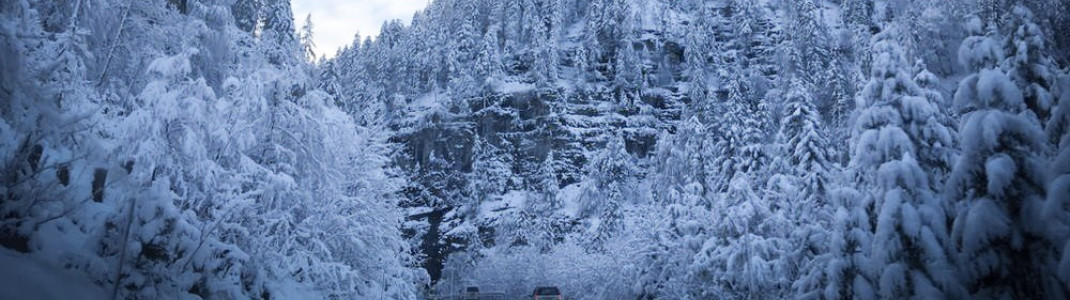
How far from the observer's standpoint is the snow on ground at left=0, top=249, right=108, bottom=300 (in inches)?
228

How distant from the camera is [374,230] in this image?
814 inches

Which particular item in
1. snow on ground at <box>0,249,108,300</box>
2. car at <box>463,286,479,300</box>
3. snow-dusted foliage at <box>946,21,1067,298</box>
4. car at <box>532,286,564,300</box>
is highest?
snow-dusted foliage at <box>946,21,1067,298</box>

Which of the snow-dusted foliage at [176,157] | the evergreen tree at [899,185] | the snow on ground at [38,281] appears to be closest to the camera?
the snow on ground at [38,281]

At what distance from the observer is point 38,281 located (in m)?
6.20

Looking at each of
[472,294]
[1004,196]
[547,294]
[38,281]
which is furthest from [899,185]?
[472,294]

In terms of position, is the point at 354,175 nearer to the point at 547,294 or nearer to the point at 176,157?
the point at 176,157

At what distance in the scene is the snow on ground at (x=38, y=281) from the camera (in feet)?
19.0

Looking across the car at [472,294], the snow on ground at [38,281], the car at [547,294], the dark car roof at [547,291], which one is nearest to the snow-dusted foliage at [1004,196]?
the snow on ground at [38,281]

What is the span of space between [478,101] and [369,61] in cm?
2344

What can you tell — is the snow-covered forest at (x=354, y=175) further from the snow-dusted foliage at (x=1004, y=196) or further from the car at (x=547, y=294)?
the car at (x=547, y=294)

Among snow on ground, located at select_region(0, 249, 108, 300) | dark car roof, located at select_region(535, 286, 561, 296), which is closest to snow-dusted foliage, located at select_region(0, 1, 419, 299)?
snow on ground, located at select_region(0, 249, 108, 300)

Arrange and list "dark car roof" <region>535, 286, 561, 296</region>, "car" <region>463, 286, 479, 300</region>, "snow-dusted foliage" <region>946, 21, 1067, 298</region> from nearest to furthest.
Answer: "snow-dusted foliage" <region>946, 21, 1067, 298</region>
"dark car roof" <region>535, 286, 561, 296</region>
"car" <region>463, 286, 479, 300</region>

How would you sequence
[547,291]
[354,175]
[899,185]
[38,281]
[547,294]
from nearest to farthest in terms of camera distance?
[38,281], [899,185], [354,175], [547,294], [547,291]

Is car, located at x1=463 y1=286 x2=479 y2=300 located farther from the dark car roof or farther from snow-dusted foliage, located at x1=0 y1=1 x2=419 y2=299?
snow-dusted foliage, located at x1=0 y1=1 x2=419 y2=299
